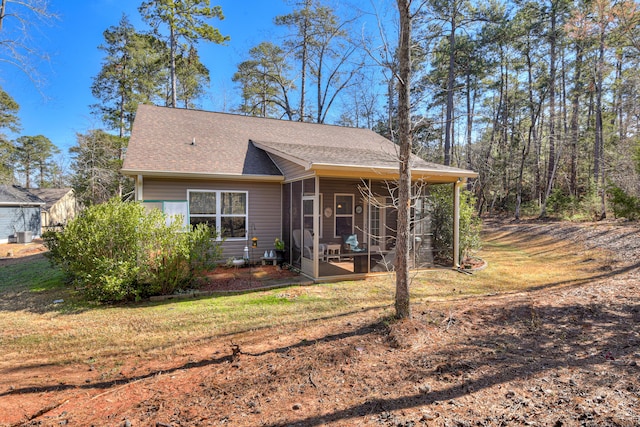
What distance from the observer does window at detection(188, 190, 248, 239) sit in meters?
9.08

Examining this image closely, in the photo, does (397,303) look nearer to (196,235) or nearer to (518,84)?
(196,235)

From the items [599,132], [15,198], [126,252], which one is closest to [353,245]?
[126,252]

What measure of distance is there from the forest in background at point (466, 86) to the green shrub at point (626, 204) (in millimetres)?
252

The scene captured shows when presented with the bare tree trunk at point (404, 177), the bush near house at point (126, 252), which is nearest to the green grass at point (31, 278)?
the bush near house at point (126, 252)

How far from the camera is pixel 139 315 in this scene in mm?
5469

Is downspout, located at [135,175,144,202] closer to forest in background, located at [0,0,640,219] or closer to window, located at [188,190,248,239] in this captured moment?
window, located at [188,190,248,239]

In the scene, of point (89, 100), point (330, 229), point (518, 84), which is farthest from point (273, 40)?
point (518, 84)

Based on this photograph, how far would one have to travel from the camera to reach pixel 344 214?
11156 mm

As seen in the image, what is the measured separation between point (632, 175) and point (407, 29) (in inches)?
601

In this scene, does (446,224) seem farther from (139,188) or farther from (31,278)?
(31,278)

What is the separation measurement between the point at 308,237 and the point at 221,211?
2800 millimetres

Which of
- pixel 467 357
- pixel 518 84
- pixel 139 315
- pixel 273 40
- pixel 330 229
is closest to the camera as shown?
pixel 467 357

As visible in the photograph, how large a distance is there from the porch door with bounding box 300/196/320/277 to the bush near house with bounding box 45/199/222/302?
2.67 m

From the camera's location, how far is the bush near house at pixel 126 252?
6.02 meters
